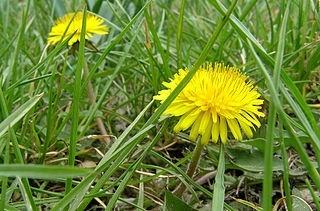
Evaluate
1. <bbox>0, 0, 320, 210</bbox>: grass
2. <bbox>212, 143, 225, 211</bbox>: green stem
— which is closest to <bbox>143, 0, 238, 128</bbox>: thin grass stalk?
<bbox>0, 0, 320, 210</bbox>: grass

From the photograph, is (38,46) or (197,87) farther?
(38,46)

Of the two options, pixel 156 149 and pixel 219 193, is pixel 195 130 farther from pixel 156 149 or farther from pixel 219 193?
pixel 156 149

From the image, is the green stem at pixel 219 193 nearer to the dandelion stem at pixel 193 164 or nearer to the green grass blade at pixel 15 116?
the dandelion stem at pixel 193 164

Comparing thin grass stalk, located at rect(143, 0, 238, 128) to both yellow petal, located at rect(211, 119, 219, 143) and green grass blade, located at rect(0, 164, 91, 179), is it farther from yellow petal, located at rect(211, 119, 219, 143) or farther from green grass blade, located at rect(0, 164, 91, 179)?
green grass blade, located at rect(0, 164, 91, 179)

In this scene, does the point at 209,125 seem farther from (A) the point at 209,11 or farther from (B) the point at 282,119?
(A) the point at 209,11

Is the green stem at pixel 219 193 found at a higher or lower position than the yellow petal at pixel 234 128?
lower

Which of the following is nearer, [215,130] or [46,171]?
[46,171]

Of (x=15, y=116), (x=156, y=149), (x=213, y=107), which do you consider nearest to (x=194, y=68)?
(x=213, y=107)

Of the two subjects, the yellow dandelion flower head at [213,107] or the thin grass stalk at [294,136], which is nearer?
the thin grass stalk at [294,136]

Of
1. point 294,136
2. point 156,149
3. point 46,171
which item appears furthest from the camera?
point 156,149

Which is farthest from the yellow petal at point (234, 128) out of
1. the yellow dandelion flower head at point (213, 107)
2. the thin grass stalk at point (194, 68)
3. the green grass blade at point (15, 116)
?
the green grass blade at point (15, 116)

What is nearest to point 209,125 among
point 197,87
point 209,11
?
point 197,87
